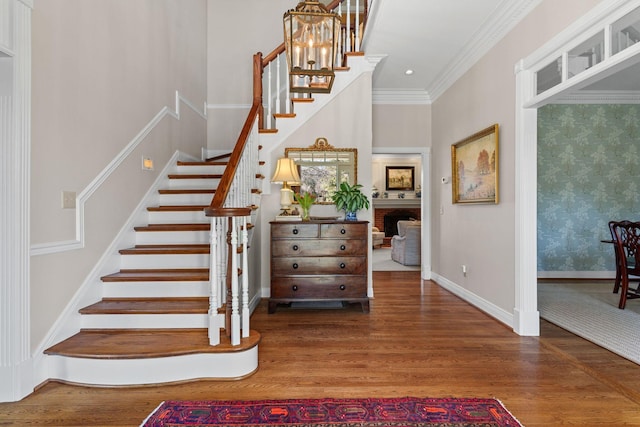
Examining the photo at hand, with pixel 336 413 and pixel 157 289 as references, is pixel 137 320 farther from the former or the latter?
pixel 336 413

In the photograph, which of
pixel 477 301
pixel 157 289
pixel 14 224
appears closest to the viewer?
pixel 14 224

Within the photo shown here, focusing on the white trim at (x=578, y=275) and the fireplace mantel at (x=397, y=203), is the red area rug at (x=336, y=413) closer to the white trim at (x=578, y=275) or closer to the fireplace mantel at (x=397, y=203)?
the white trim at (x=578, y=275)

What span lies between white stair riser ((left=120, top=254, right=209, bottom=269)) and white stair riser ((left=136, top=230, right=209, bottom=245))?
0.33 m

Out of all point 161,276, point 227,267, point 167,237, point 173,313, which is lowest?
point 173,313

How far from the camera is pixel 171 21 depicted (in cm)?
443

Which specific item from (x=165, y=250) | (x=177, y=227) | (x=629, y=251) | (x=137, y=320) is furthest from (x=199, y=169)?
(x=629, y=251)

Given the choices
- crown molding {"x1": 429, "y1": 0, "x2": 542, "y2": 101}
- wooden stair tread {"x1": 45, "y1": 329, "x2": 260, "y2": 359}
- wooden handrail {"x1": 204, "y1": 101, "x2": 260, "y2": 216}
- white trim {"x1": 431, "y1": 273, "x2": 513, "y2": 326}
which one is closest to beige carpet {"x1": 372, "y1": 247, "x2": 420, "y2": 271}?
white trim {"x1": 431, "y1": 273, "x2": 513, "y2": 326}

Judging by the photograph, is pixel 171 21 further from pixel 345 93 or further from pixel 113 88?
pixel 345 93

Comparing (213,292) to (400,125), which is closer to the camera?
(213,292)

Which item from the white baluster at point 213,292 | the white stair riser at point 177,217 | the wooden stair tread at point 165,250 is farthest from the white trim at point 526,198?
the white stair riser at point 177,217

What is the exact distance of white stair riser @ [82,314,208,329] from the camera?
2.65 m

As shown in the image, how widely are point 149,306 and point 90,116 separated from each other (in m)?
1.60

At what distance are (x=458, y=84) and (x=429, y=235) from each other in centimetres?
235

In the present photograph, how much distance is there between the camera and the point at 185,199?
157 inches
